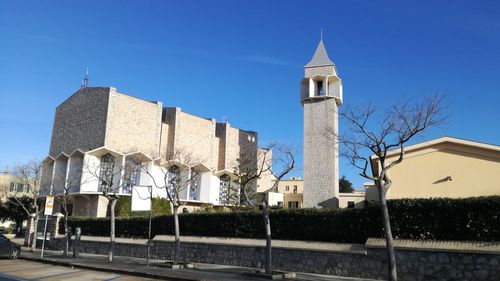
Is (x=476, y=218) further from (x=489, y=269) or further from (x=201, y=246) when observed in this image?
(x=201, y=246)

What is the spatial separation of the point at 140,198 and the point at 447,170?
16.7 meters

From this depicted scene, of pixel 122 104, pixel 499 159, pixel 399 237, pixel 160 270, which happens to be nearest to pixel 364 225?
pixel 399 237

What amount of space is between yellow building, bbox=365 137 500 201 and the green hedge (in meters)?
8.19

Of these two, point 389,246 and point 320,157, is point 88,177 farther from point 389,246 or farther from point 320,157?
point 389,246

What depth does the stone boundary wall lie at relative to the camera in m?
13.1

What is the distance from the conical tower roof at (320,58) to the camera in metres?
36.9

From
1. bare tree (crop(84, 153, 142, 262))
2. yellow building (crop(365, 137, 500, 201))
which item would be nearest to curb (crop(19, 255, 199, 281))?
yellow building (crop(365, 137, 500, 201))

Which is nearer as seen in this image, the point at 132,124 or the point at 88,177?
the point at 88,177

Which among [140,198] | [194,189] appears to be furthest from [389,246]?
[194,189]

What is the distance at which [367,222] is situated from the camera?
16.5 m

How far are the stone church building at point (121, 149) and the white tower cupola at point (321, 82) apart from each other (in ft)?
39.3

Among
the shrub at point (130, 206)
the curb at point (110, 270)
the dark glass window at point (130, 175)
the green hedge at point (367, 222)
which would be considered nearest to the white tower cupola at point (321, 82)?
the shrub at point (130, 206)

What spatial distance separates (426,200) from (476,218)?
1829 mm

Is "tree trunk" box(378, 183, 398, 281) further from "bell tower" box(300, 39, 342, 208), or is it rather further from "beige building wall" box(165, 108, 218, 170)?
"beige building wall" box(165, 108, 218, 170)
